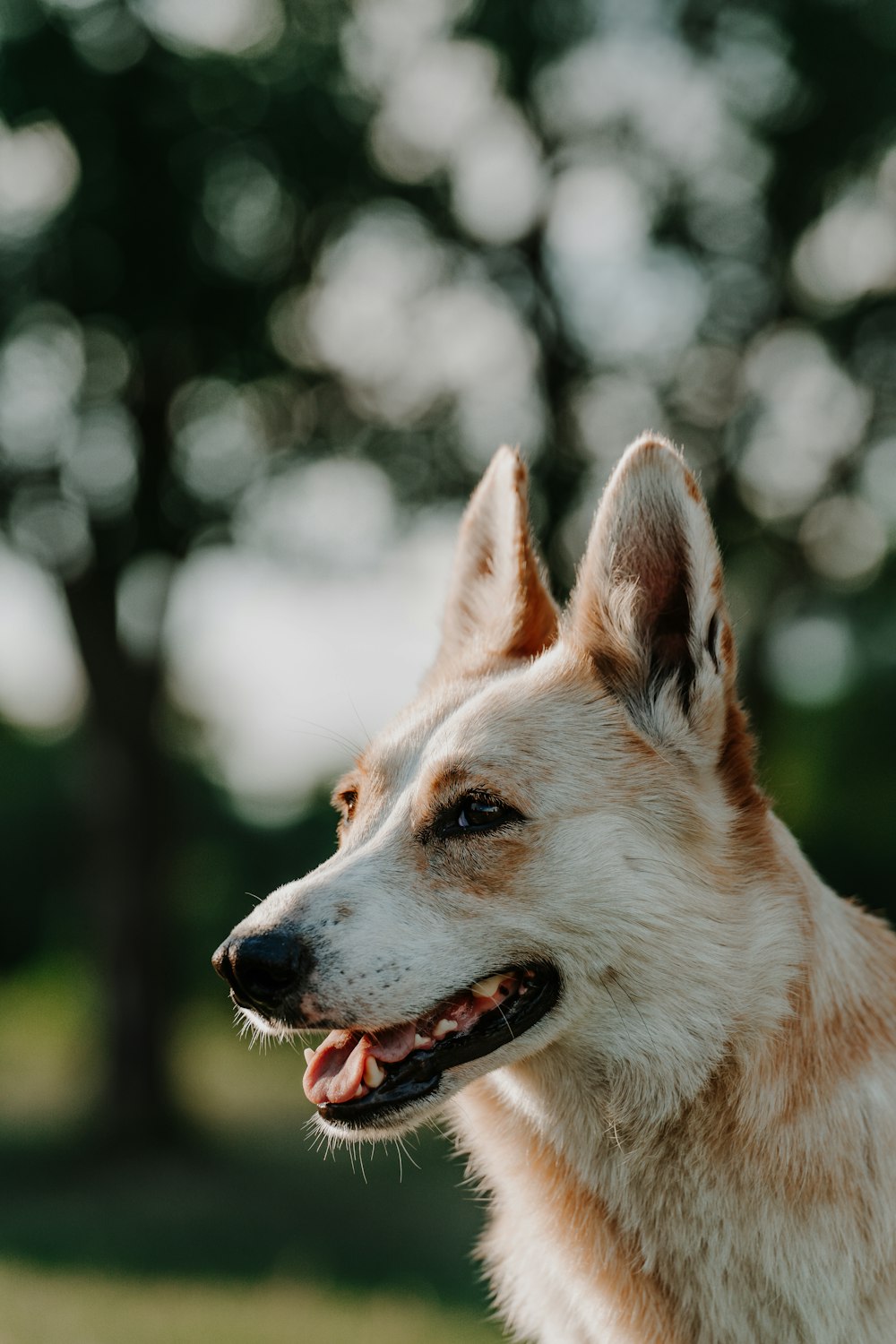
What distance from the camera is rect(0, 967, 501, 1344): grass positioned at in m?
6.63

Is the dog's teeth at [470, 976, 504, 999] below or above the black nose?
below

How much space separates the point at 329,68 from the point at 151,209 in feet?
6.98

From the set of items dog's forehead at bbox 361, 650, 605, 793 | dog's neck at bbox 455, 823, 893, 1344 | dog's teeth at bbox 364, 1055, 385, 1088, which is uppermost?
dog's forehead at bbox 361, 650, 605, 793

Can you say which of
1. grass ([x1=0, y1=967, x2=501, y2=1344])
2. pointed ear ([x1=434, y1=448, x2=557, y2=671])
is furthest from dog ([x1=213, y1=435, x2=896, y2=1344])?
grass ([x1=0, y1=967, x2=501, y2=1344])

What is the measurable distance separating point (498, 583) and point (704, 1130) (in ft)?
5.95

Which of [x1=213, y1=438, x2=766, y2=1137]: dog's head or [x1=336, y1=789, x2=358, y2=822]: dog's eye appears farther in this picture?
[x1=336, y1=789, x2=358, y2=822]: dog's eye

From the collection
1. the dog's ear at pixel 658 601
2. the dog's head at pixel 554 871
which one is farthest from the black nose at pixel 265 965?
the dog's ear at pixel 658 601

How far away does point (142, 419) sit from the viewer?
1262cm

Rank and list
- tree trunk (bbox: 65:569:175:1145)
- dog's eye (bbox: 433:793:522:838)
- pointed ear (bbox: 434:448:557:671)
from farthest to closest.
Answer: tree trunk (bbox: 65:569:175:1145) → pointed ear (bbox: 434:448:557:671) → dog's eye (bbox: 433:793:522:838)

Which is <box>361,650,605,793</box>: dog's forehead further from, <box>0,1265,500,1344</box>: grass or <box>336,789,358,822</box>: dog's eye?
<box>0,1265,500,1344</box>: grass

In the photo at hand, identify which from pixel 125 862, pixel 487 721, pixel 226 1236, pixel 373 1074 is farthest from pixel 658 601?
pixel 125 862

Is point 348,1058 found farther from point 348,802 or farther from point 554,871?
point 348,802

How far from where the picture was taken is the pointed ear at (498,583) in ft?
12.4

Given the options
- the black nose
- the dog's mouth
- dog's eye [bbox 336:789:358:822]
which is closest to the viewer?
the black nose
